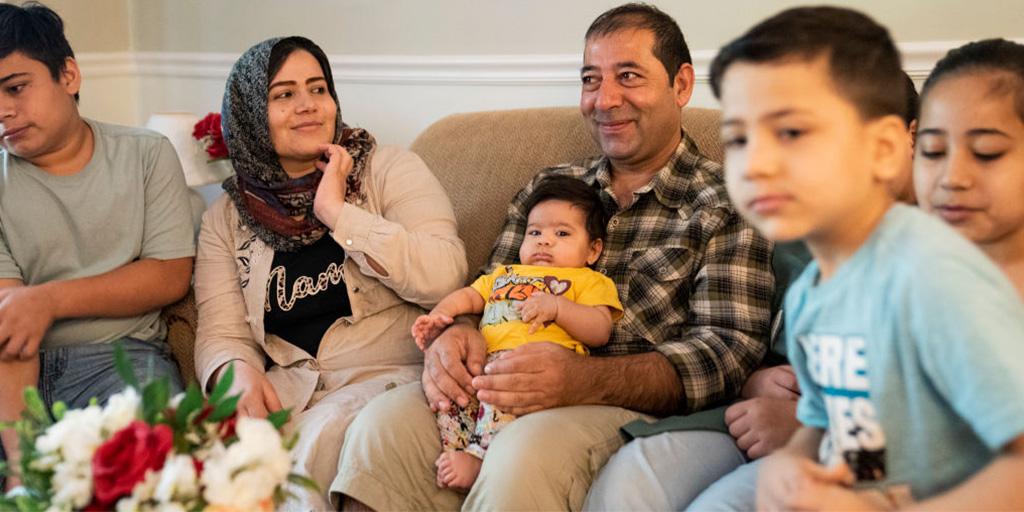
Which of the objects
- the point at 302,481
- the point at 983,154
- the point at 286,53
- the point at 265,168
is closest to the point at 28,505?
the point at 302,481

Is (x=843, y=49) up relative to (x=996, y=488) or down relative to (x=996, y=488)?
up

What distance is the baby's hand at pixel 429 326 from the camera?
2.01 meters

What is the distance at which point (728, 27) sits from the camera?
2477 millimetres

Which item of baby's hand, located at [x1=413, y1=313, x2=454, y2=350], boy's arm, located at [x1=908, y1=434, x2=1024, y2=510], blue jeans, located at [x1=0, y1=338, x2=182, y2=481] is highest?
boy's arm, located at [x1=908, y1=434, x2=1024, y2=510]

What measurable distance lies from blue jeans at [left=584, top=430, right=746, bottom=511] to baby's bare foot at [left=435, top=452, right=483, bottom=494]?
9.0 inches

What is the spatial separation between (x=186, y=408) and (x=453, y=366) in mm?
696

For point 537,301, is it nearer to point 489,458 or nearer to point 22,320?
point 489,458

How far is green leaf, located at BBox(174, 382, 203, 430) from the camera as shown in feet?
4.18

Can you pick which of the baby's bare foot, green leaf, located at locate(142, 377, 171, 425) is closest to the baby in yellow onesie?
the baby's bare foot

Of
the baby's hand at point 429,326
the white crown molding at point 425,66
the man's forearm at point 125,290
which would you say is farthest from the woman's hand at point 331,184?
the white crown molding at point 425,66

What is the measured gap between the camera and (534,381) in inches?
70.5

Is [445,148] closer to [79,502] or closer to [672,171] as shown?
[672,171]

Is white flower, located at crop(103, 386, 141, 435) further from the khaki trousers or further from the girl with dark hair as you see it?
the girl with dark hair

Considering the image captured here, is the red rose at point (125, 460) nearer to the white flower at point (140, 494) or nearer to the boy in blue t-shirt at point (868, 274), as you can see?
the white flower at point (140, 494)
